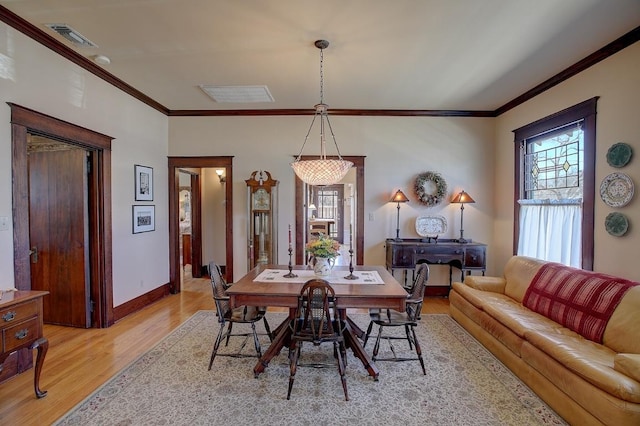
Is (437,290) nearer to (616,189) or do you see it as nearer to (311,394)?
(616,189)

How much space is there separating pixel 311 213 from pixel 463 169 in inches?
313

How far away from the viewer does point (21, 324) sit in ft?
7.26

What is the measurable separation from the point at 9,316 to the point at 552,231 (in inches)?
204

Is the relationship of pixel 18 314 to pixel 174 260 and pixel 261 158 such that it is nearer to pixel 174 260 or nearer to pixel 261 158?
pixel 174 260

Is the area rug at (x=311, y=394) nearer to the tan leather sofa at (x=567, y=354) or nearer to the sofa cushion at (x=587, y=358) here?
the tan leather sofa at (x=567, y=354)

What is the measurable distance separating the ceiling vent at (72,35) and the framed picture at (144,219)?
201cm

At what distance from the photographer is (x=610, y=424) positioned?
177cm

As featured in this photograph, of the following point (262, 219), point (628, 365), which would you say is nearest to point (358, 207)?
point (262, 219)

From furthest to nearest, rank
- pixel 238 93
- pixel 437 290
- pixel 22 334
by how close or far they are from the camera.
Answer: pixel 437 290 → pixel 238 93 → pixel 22 334

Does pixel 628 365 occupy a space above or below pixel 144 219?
below

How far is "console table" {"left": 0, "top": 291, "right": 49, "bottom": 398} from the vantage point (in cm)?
211

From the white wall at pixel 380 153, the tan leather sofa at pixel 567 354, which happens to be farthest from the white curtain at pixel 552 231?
the white wall at pixel 380 153

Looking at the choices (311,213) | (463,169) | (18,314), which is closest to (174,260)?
(18,314)

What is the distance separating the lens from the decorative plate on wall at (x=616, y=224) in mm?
2875
